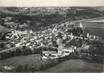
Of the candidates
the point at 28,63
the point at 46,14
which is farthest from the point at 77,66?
the point at 46,14

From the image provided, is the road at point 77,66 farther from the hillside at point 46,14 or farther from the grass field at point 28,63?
the hillside at point 46,14

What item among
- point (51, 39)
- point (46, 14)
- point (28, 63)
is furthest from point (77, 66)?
point (46, 14)

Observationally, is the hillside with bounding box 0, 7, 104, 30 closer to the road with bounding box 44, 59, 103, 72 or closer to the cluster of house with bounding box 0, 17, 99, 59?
the cluster of house with bounding box 0, 17, 99, 59

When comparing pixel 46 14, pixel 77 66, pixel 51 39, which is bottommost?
pixel 77 66

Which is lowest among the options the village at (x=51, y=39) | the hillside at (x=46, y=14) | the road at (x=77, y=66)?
the road at (x=77, y=66)

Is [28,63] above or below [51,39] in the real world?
below

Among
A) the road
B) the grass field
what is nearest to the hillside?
the grass field

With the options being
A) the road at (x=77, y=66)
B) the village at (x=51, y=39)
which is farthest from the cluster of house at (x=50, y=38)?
the road at (x=77, y=66)

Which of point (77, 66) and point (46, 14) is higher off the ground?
point (46, 14)

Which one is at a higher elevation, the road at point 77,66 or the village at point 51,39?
the village at point 51,39

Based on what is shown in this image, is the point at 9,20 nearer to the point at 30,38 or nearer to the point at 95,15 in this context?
the point at 30,38

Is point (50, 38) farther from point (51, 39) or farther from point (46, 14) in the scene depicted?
point (46, 14)

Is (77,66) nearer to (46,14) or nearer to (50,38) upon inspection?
(50,38)
